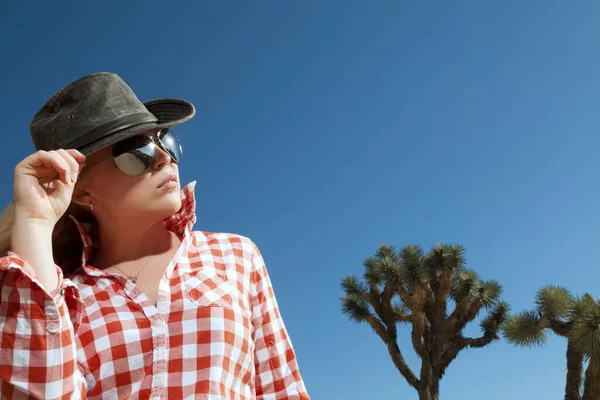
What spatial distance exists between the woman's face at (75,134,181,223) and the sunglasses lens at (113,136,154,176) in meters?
0.03

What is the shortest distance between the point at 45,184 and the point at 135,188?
297 millimetres

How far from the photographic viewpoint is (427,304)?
17.4 metres

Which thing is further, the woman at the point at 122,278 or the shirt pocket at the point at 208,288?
the shirt pocket at the point at 208,288

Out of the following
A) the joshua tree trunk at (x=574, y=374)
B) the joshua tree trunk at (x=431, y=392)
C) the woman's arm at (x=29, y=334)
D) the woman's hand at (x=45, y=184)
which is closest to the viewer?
the woman's arm at (x=29, y=334)

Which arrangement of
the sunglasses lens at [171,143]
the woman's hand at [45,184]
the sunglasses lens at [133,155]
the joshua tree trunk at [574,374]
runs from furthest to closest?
1. the joshua tree trunk at [574,374]
2. the sunglasses lens at [171,143]
3. the sunglasses lens at [133,155]
4. the woman's hand at [45,184]

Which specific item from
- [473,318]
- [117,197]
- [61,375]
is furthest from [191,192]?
[473,318]

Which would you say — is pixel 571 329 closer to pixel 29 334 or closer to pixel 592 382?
pixel 592 382

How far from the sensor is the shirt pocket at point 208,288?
1978 millimetres

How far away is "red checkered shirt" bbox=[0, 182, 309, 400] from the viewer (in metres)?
1.69

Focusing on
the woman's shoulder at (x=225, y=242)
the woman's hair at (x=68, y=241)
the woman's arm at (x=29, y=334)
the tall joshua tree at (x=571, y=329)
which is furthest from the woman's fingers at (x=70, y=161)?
the tall joshua tree at (x=571, y=329)

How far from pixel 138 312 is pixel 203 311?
0.21 m

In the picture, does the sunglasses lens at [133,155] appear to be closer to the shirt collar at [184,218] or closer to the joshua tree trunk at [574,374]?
the shirt collar at [184,218]

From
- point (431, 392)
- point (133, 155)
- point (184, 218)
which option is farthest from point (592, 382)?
point (133, 155)

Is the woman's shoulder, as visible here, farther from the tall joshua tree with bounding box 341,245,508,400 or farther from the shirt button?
the tall joshua tree with bounding box 341,245,508,400
